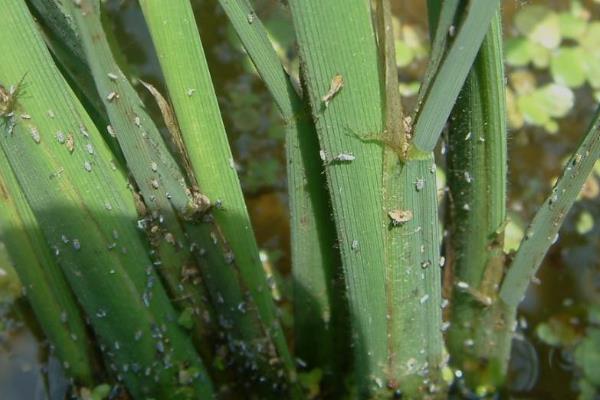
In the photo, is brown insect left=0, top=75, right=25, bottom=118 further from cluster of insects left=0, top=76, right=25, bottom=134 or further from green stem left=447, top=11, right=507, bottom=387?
green stem left=447, top=11, right=507, bottom=387

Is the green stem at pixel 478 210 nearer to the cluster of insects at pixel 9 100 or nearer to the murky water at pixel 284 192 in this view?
the murky water at pixel 284 192

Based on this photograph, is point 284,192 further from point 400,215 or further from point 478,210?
point 400,215

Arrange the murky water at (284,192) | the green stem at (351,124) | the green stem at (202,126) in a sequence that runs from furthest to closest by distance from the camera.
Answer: the murky water at (284,192)
the green stem at (202,126)
the green stem at (351,124)

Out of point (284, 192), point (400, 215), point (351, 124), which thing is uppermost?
point (351, 124)

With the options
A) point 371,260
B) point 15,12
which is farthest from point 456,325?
point 15,12

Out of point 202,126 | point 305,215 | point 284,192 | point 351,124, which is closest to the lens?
point 351,124

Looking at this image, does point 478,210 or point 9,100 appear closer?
point 9,100

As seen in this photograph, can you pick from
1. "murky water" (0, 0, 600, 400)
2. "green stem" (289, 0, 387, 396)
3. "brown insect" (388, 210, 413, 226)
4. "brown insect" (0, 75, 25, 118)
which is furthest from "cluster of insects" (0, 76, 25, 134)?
"murky water" (0, 0, 600, 400)

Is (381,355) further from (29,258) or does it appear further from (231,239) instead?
(29,258)

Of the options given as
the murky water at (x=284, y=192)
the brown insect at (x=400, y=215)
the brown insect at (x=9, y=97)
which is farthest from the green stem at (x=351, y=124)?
the murky water at (x=284, y=192)

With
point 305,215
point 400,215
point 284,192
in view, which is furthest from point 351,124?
point 284,192
